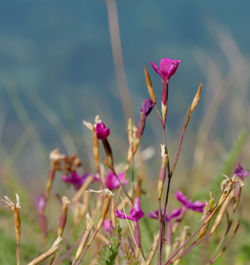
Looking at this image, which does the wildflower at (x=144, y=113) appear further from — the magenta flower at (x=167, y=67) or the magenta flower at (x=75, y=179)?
the magenta flower at (x=75, y=179)

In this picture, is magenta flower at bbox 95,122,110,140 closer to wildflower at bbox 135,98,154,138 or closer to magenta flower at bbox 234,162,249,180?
wildflower at bbox 135,98,154,138

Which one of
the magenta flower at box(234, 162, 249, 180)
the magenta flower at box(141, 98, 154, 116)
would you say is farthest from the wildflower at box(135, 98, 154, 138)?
the magenta flower at box(234, 162, 249, 180)

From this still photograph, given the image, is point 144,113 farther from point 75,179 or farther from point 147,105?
point 75,179

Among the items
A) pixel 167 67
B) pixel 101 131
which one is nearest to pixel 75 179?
pixel 101 131

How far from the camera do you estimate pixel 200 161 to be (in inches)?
59.9

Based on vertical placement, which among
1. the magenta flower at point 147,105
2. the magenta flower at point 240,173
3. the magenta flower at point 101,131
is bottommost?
the magenta flower at point 240,173

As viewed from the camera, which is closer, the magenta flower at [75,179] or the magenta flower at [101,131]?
the magenta flower at [101,131]

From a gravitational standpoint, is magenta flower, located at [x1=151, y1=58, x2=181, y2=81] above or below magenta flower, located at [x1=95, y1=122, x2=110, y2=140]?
above

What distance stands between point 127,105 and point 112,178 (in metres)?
0.45

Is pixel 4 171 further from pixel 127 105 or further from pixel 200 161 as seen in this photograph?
pixel 200 161

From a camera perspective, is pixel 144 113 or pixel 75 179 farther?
pixel 75 179

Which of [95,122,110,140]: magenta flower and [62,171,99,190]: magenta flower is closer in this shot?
[95,122,110,140]: magenta flower

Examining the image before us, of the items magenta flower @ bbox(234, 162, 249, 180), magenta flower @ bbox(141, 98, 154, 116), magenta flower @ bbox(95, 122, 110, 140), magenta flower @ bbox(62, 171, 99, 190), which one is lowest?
magenta flower @ bbox(234, 162, 249, 180)

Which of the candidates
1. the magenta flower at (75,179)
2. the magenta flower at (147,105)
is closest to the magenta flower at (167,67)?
the magenta flower at (147,105)
